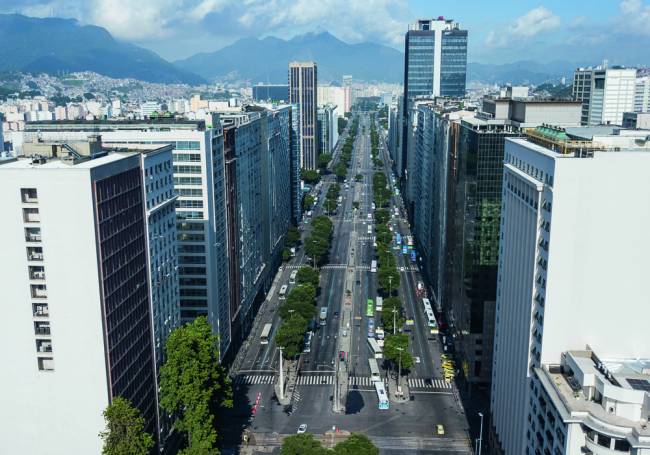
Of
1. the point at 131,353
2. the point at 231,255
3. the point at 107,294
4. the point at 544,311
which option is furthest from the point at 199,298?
the point at 544,311

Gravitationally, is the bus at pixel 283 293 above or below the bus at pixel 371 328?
above

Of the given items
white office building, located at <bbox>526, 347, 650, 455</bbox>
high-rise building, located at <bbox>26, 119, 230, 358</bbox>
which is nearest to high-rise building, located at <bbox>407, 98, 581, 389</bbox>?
white office building, located at <bbox>526, 347, 650, 455</bbox>

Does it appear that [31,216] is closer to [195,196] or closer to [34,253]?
[34,253]

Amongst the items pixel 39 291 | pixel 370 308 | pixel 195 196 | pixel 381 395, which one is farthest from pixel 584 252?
pixel 370 308

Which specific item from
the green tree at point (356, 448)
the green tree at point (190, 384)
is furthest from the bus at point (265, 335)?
the green tree at point (356, 448)

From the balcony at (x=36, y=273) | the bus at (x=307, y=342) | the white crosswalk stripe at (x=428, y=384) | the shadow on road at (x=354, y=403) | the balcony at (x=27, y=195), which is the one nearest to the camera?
the balcony at (x=27, y=195)

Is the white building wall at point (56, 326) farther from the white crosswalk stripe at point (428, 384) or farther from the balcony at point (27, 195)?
the white crosswalk stripe at point (428, 384)

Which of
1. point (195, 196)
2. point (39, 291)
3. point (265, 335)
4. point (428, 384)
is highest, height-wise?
point (195, 196)
